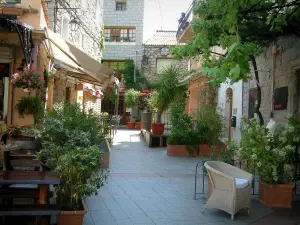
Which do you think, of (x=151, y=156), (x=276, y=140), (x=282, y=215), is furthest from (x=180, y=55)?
(x=151, y=156)

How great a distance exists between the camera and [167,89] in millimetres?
14367

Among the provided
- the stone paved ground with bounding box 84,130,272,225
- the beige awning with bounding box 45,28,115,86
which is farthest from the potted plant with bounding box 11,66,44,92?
the stone paved ground with bounding box 84,130,272,225

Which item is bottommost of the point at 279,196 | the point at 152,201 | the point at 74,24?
the point at 152,201

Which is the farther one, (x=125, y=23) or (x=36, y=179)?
(x=125, y=23)

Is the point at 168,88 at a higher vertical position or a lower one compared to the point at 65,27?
lower

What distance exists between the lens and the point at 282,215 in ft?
18.0

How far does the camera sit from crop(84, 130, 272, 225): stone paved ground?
A: 16.6 feet

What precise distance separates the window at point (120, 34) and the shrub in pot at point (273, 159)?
24.5 meters

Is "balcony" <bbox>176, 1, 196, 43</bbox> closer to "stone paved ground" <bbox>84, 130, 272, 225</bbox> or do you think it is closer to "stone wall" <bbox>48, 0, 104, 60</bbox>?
"stone wall" <bbox>48, 0, 104, 60</bbox>

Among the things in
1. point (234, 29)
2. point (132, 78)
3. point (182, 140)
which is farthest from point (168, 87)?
point (132, 78)

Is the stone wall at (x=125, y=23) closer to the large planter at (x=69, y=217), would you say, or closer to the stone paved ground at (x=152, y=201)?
the stone paved ground at (x=152, y=201)

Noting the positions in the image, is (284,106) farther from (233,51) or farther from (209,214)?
(233,51)

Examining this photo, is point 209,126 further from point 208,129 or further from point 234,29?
point 234,29

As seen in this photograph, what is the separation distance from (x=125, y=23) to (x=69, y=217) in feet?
87.8
